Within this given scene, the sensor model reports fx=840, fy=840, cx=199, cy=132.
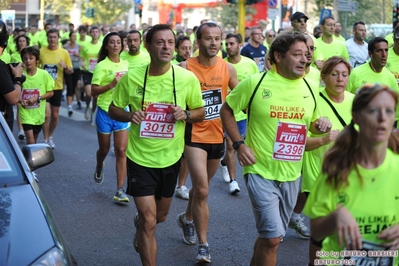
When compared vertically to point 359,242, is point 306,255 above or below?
below

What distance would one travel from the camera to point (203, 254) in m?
7.22

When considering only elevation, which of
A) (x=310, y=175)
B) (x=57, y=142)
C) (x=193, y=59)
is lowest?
(x=57, y=142)

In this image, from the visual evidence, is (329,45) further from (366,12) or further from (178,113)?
(366,12)

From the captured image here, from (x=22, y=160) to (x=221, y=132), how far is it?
3.00 metres

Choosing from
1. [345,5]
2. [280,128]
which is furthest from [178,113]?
[345,5]

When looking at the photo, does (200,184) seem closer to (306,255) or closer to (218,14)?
(306,255)

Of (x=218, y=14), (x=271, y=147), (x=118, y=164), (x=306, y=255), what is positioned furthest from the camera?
(x=218, y=14)

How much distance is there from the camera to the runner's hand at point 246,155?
585cm

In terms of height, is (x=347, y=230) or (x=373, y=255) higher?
(x=347, y=230)

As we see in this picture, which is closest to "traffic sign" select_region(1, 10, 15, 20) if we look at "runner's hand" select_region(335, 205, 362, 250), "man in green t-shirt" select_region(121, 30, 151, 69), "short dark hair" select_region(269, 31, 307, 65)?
"man in green t-shirt" select_region(121, 30, 151, 69)

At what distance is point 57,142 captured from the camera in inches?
602

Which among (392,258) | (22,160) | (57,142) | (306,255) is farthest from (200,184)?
(57,142)

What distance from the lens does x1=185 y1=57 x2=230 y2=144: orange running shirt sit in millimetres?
7543

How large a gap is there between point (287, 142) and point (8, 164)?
1989mm
